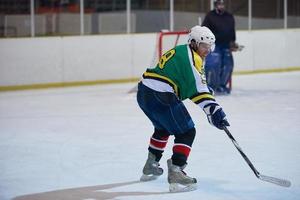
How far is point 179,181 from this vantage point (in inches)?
168

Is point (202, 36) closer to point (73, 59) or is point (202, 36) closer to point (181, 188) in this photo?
point (181, 188)

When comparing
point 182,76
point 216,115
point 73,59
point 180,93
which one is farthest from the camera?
point 73,59

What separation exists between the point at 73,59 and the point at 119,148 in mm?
4871

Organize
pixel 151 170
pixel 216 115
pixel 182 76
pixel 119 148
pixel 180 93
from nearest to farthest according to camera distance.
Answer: pixel 216 115 < pixel 182 76 < pixel 180 93 < pixel 151 170 < pixel 119 148

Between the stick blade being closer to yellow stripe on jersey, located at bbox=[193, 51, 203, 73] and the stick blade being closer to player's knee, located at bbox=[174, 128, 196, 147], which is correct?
player's knee, located at bbox=[174, 128, 196, 147]

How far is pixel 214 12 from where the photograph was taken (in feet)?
30.4

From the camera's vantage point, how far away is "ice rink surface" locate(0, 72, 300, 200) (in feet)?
14.1

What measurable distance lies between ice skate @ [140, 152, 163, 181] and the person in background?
477 cm

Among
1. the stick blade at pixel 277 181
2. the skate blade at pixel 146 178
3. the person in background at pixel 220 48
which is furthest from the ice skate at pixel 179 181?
the person in background at pixel 220 48

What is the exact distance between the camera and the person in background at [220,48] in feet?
30.2

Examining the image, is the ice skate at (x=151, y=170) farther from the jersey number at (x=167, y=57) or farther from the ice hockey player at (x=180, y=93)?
the jersey number at (x=167, y=57)

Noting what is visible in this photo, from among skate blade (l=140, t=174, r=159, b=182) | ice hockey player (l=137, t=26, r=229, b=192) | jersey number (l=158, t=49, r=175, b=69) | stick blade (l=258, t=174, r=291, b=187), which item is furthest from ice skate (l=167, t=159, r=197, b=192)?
jersey number (l=158, t=49, r=175, b=69)

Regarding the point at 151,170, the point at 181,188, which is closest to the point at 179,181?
the point at 181,188

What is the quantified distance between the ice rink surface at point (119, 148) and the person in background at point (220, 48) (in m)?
0.34
